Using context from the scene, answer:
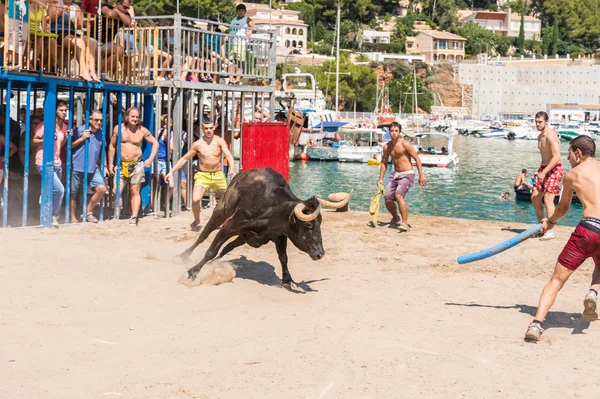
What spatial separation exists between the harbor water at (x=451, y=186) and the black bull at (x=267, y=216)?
2674cm

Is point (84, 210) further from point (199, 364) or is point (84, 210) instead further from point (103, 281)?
point (199, 364)

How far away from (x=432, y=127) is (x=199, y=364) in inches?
4687

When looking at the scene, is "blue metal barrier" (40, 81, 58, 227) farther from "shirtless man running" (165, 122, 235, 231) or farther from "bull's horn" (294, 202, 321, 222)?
"bull's horn" (294, 202, 321, 222)

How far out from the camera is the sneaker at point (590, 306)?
8930mm

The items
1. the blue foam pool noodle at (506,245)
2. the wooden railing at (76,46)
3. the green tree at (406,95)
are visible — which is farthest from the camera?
the green tree at (406,95)

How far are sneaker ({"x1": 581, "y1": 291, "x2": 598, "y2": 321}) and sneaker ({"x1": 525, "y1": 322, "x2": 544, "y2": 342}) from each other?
0.46 metres

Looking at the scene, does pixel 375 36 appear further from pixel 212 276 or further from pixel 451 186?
pixel 212 276

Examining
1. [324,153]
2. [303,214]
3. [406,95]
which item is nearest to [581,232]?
[303,214]

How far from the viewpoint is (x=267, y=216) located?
35.4 feet

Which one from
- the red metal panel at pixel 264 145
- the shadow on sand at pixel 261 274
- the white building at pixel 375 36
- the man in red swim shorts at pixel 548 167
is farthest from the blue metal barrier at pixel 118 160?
the white building at pixel 375 36

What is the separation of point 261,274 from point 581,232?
455 cm

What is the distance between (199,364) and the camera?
320 inches

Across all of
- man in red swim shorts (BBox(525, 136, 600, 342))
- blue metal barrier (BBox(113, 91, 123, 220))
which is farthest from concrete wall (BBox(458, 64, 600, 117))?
man in red swim shorts (BBox(525, 136, 600, 342))

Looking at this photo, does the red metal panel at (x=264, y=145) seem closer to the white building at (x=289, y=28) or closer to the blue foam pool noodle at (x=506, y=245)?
the blue foam pool noodle at (x=506, y=245)
